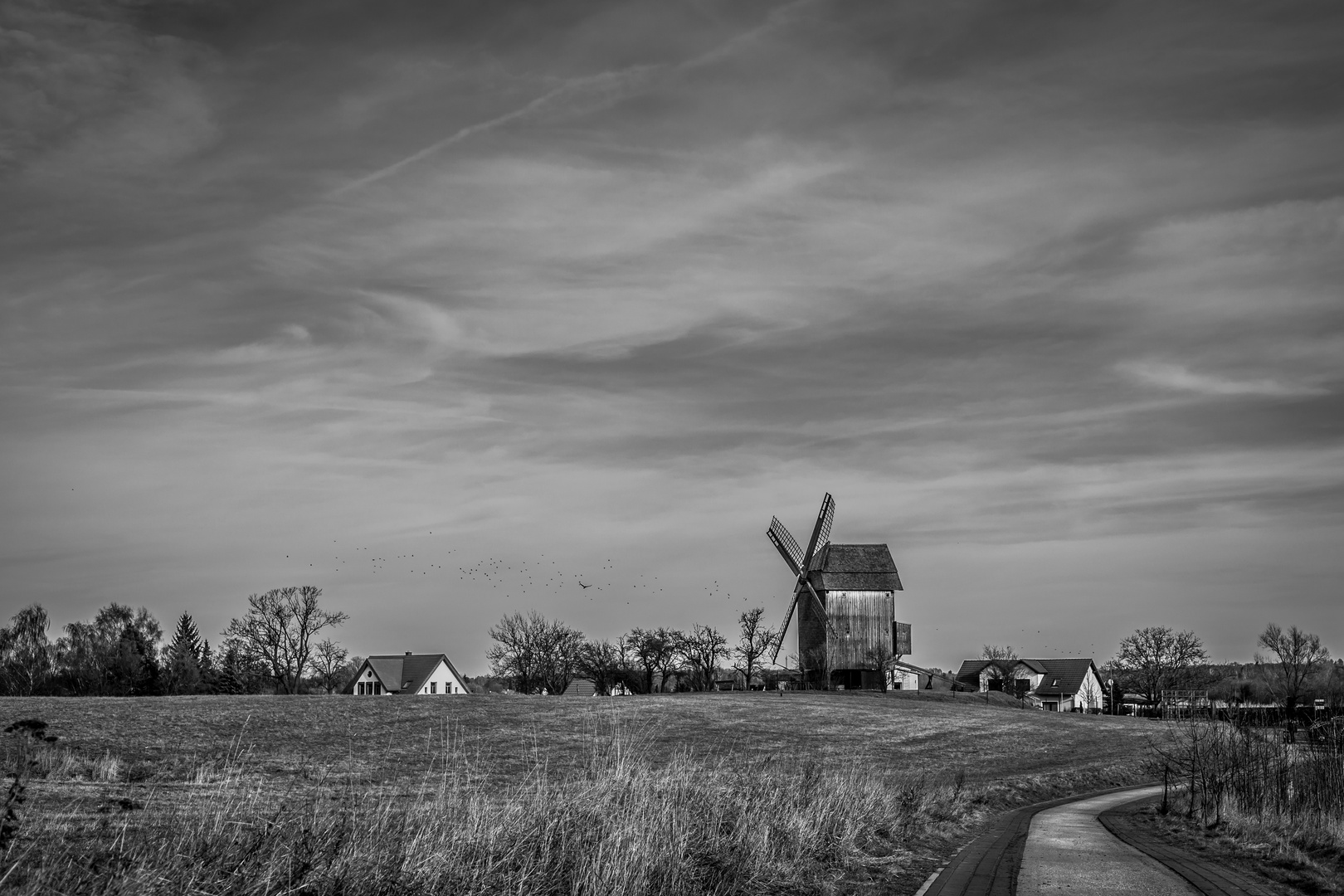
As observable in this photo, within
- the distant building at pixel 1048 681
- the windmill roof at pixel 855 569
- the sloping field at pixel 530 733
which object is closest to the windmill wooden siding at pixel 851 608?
the windmill roof at pixel 855 569

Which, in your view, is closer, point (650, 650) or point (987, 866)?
point (987, 866)

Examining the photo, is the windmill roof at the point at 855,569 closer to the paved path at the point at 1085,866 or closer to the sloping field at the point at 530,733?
the sloping field at the point at 530,733

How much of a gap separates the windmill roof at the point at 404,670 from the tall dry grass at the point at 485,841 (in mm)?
111565

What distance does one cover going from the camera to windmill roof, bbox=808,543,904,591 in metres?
102

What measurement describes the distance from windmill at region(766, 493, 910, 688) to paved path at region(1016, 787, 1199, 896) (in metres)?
71.9

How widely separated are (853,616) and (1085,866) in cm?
8283

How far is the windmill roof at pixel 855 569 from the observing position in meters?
102

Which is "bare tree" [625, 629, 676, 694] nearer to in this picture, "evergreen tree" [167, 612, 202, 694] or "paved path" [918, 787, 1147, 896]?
→ "evergreen tree" [167, 612, 202, 694]

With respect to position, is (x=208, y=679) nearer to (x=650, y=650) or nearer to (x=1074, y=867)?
(x=650, y=650)

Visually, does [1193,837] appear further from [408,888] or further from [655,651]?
[655,651]

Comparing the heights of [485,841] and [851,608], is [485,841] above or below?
below

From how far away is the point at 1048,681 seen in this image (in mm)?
145875

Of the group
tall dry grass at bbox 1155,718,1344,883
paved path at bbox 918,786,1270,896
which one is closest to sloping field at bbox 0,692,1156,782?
paved path at bbox 918,786,1270,896

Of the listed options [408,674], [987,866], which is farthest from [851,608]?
[987,866]
